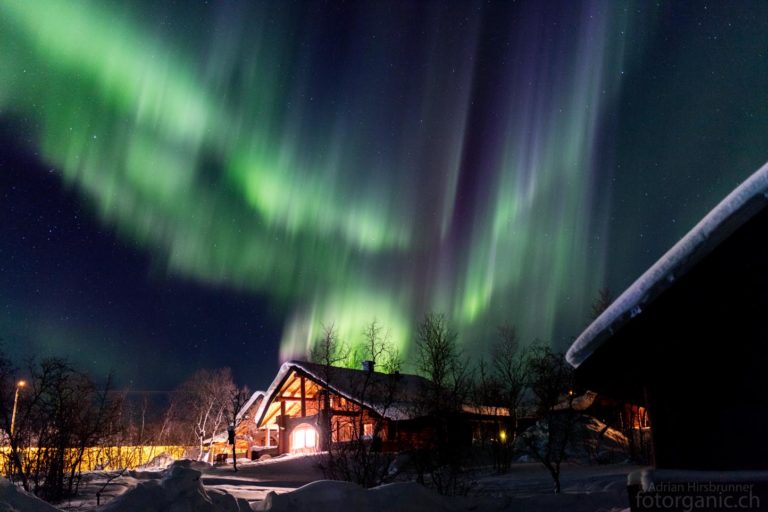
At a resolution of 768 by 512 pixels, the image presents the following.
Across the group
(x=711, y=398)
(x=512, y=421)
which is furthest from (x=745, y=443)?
(x=512, y=421)

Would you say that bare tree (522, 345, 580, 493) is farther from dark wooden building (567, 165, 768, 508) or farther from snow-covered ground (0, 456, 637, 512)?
dark wooden building (567, 165, 768, 508)

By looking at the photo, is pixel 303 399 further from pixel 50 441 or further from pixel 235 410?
pixel 50 441

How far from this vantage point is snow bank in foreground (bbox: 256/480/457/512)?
33.4 feet

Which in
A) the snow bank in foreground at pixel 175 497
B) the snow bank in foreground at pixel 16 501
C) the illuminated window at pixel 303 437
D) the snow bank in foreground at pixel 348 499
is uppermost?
the snow bank in foreground at pixel 16 501

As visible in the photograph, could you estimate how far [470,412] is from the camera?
3719 cm

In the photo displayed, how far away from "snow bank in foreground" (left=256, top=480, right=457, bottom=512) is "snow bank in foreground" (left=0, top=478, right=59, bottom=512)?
3.78m

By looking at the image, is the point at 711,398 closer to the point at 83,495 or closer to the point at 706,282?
the point at 706,282

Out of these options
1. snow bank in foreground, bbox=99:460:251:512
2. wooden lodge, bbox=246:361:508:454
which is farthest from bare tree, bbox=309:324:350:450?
snow bank in foreground, bbox=99:460:251:512

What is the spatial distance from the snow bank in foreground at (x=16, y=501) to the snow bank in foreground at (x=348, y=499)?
378cm

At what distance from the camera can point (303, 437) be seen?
36406 millimetres

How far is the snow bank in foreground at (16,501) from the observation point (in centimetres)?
730

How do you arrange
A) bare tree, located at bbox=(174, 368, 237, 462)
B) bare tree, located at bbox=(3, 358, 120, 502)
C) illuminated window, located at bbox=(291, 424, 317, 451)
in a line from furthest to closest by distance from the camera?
bare tree, located at bbox=(174, 368, 237, 462) < illuminated window, located at bbox=(291, 424, 317, 451) < bare tree, located at bbox=(3, 358, 120, 502)

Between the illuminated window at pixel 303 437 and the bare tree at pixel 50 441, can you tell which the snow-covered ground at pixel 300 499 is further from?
the illuminated window at pixel 303 437

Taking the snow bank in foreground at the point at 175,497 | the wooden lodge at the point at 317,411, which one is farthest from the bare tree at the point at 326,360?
the snow bank in foreground at the point at 175,497
